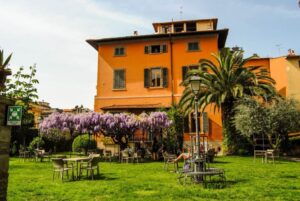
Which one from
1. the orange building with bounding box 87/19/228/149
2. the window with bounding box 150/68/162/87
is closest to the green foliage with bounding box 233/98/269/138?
the orange building with bounding box 87/19/228/149

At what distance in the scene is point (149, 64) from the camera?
83.8ft

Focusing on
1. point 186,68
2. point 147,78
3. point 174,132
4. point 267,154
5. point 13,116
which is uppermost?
point 186,68

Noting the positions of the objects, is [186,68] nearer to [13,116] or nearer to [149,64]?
[149,64]

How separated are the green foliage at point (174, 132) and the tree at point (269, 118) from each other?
13.9 ft

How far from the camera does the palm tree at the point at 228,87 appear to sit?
2019 cm

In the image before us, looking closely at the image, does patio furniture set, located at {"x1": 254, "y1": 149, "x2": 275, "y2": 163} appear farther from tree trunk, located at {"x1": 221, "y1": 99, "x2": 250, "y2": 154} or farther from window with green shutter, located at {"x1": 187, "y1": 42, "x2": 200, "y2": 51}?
window with green shutter, located at {"x1": 187, "y1": 42, "x2": 200, "y2": 51}

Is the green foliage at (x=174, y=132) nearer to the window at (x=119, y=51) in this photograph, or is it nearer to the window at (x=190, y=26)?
the window at (x=119, y=51)

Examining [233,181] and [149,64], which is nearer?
[233,181]

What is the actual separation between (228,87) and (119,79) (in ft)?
31.2

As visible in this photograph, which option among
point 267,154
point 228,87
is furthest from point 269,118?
point 228,87

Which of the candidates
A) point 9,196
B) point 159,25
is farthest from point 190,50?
point 9,196

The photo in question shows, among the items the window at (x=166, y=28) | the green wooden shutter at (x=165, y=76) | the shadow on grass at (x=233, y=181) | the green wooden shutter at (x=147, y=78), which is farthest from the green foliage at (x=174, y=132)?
the shadow on grass at (x=233, y=181)

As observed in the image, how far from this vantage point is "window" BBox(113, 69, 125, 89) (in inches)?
1009

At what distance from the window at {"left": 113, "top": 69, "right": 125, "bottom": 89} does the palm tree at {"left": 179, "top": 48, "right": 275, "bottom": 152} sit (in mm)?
6037
